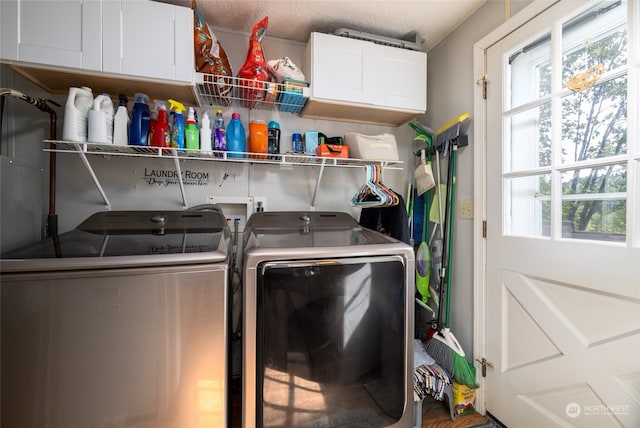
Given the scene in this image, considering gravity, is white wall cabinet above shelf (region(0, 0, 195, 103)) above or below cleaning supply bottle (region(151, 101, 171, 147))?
above

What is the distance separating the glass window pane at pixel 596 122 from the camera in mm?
1066

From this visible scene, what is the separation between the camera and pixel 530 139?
1.42m

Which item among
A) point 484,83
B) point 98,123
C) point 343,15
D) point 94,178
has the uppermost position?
point 343,15

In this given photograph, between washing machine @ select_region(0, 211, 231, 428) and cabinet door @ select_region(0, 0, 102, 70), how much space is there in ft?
3.05

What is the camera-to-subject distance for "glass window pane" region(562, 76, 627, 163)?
107 centimetres

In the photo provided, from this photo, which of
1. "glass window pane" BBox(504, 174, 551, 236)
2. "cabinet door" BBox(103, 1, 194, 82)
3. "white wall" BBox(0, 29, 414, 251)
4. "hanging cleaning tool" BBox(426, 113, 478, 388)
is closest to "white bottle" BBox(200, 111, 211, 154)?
"cabinet door" BBox(103, 1, 194, 82)

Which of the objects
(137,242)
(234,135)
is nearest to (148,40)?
(234,135)

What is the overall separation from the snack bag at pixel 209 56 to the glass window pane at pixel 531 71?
1.65 metres

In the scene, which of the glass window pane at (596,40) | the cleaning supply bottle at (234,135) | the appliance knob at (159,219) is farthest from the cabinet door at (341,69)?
the appliance knob at (159,219)

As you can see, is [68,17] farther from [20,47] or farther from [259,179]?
[259,179]

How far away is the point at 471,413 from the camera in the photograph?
5.23 ft

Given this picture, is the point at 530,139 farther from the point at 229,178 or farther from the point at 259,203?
the point at 229,178

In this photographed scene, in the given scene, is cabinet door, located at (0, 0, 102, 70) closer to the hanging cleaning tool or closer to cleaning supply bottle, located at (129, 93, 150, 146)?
cleaning supply bottle, located at (129, 93, 150, 146)

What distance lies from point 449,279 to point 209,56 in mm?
2069
